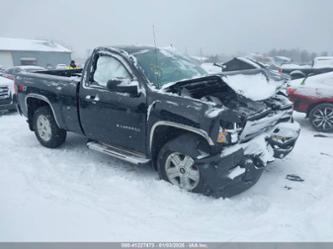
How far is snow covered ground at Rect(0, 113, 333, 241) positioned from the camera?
9.88 feet

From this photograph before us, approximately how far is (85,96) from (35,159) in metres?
1.50

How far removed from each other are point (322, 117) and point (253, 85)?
170 inches

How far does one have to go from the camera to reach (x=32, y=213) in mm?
3293

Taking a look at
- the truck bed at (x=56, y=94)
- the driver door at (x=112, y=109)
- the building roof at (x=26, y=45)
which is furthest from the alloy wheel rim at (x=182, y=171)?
the building roof at (x=26, y=45)

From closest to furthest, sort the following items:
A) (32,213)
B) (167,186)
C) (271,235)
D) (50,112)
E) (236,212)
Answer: (271,235) < (32,213) < (236,212) < (167,186) < (50,112)

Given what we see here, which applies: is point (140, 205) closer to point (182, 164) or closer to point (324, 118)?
point (182, 164)

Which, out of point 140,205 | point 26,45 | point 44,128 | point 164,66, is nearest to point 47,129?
point 44,128

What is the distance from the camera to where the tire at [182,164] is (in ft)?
12.0

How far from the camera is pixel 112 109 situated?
14.3 ft

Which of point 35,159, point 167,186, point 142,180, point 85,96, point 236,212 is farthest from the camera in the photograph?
point 35,159

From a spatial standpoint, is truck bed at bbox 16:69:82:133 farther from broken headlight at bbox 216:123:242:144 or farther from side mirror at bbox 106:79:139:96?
broken headlight at bbox 216:123:242:144

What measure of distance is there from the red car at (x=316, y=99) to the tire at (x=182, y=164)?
5.06 meters

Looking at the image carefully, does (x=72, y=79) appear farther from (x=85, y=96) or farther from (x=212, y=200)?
(x=212, y=200)

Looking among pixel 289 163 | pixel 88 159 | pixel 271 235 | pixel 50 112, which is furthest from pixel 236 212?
pixel 50 112
